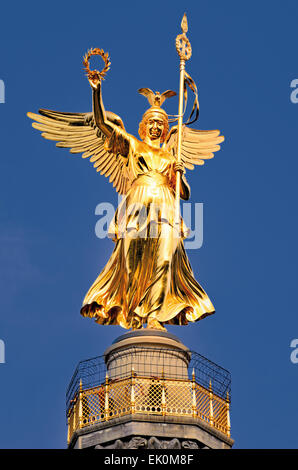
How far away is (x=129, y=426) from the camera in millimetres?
39156

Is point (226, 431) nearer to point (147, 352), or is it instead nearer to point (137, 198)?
point (147, 352)

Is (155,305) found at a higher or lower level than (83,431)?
higher

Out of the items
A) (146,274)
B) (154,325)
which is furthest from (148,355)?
(146,274)

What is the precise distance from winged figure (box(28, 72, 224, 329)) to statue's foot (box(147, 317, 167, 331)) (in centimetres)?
2

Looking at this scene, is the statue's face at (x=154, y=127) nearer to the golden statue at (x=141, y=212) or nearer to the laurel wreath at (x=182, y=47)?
the golden statue at (x=141, y=212)

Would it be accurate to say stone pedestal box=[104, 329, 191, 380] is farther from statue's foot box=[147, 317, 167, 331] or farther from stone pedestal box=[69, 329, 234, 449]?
statue's foot box=[147, 317, 167, 331]

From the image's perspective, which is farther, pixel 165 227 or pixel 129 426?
pixel 165 227

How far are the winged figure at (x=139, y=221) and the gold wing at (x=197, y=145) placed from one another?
1.18 meters

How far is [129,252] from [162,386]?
4.57 m

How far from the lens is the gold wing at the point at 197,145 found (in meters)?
46.8
